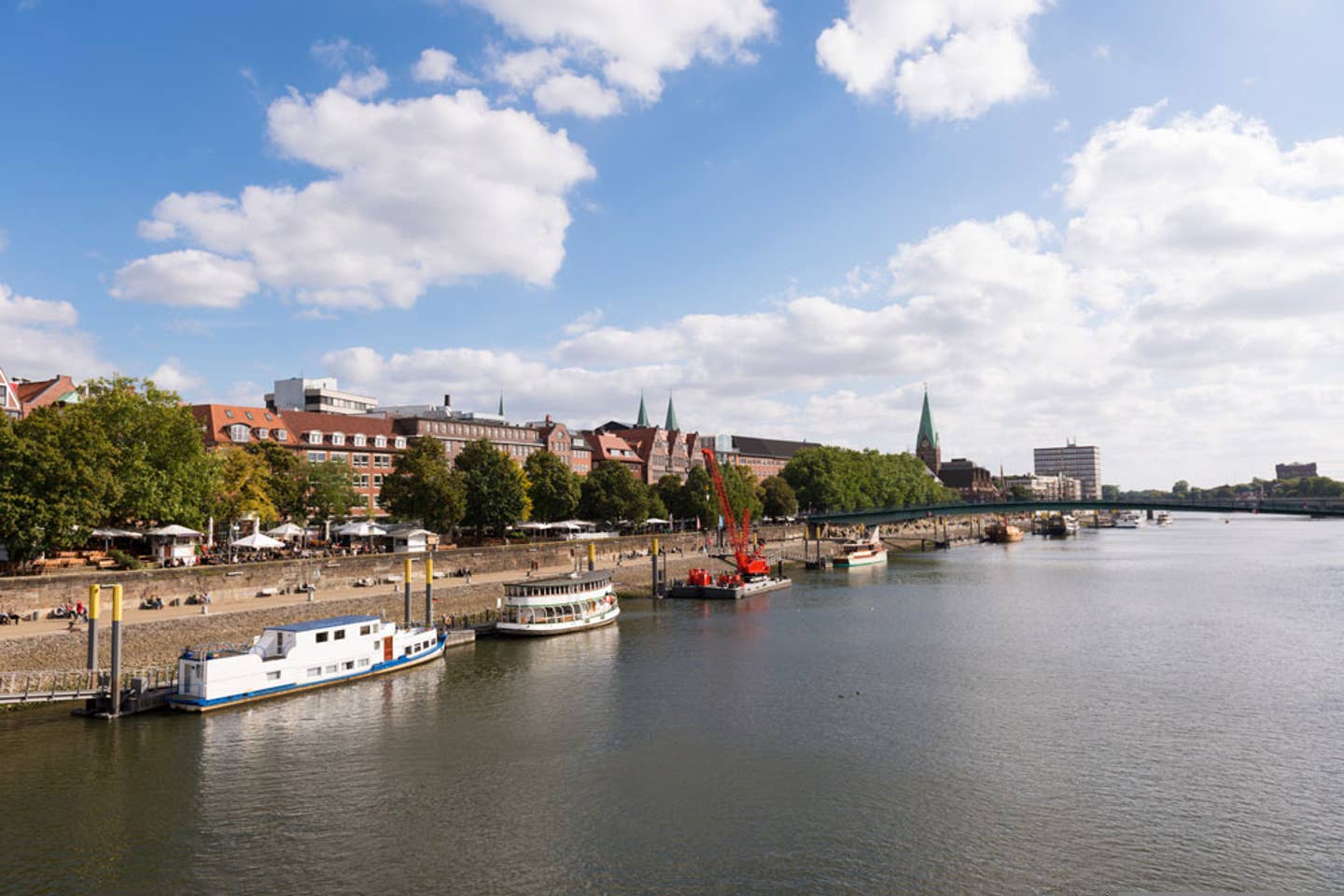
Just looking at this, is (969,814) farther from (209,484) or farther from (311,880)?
(209,484)

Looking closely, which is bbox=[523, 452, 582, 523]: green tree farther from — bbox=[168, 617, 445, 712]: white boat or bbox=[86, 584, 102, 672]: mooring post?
bbox=[86, 584, 102, 672]: mooring post

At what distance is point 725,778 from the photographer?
33719mm

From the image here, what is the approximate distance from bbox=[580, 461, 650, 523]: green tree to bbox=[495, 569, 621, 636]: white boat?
168ft

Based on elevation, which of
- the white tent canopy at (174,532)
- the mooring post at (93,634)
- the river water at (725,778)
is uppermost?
the white tent canopy at (174,532)

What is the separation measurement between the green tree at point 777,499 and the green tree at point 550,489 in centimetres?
6748

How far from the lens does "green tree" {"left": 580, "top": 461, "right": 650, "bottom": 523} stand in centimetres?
12644

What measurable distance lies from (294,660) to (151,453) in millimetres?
32976

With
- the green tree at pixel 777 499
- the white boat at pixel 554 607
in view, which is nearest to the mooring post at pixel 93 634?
the white boat at pixel 554 607

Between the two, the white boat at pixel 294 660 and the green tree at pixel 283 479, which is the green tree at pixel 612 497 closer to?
the green tree at pixel 283 479

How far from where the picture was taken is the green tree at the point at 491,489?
10094cm

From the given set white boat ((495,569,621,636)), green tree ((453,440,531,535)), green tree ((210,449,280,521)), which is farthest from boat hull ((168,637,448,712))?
green tree ((453,440,531,535))

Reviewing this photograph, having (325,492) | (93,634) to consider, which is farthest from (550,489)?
(93,634)

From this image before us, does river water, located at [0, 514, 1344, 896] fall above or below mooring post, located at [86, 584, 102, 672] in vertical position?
below

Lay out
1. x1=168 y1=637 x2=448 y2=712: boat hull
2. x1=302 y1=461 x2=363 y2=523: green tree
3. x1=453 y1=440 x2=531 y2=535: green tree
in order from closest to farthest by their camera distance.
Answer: x1=168 y1=637 x2=448 y2=712: boat hull, x1=302 y1=461 x2=363 y2=523: green tree, x1=453 y1=440 x2=531 y2=535: green tree
